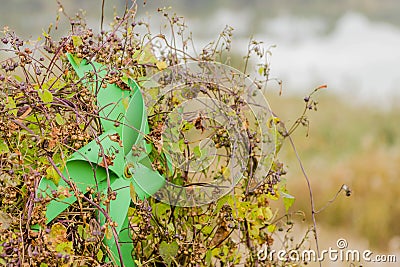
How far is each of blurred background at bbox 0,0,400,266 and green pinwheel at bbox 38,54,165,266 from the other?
0.18 m

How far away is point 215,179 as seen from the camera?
102 cm

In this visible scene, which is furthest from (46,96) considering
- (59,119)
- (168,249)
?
(168,249)

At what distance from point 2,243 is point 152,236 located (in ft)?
0.77

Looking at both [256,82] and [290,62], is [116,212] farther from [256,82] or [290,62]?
[290,62]

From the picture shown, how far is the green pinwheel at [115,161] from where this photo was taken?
91 cm

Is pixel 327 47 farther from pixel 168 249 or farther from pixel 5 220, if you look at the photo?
pixel 5 220

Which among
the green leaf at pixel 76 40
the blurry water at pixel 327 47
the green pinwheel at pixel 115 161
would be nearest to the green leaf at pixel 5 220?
the green pinwheel at pixel 115 161

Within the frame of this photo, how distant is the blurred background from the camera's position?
3586 mm

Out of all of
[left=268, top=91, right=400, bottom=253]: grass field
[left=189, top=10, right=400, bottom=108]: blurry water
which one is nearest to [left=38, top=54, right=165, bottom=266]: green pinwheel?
[left=268, top=91, right=400, bottom=253]: grass field

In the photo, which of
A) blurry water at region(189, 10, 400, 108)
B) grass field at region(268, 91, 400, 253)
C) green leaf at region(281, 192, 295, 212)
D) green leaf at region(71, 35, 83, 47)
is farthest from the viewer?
blurry water at region(189, 10, 400, 108)

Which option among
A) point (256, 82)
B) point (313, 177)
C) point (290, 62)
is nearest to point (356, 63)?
point (290, 62)

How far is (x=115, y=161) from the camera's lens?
0.94 m

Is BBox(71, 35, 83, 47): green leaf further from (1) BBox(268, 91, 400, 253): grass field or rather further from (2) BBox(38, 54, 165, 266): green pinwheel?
(1) BBox(268, 91, 400, 253): grass field

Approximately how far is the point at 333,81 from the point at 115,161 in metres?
6.67
